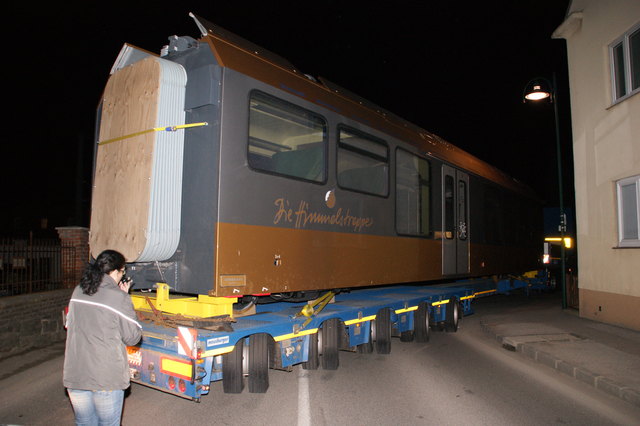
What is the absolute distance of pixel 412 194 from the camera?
27.0 ft

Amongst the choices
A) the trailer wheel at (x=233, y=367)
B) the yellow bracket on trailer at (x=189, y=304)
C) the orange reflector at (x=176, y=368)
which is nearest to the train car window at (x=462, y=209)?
the trailer wheel at (x=233, y=367)

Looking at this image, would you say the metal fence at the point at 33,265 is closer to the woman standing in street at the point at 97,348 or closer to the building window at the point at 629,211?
the woman standing in street at the point at 97,348

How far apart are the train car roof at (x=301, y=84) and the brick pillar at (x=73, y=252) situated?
6691 millimetres

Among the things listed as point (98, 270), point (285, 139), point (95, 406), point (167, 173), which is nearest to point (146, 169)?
point (167, 173)

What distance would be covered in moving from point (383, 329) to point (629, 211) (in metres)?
6.54

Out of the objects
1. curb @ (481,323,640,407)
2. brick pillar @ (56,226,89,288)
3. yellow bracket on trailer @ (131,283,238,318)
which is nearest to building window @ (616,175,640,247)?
curb @ (481,323,640,407)

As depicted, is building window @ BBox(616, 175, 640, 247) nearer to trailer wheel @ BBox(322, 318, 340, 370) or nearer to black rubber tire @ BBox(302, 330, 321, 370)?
trailer wheel @ BBox(322, 318, 340, 370)

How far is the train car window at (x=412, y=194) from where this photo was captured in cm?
782

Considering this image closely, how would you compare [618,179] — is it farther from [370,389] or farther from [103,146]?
[103,146]

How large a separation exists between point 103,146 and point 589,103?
10864mm

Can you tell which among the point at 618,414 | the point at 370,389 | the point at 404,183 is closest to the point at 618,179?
the point at 404,183

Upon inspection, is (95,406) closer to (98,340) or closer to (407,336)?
(98,340)

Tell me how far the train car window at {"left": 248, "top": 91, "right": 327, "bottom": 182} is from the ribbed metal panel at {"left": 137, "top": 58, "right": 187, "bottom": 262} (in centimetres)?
75

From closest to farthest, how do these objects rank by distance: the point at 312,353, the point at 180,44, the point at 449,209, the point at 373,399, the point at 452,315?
the point at 180,44 < the point at 373,399 < the point at 312,353 < the point at 449,209 < the point at 452,315
